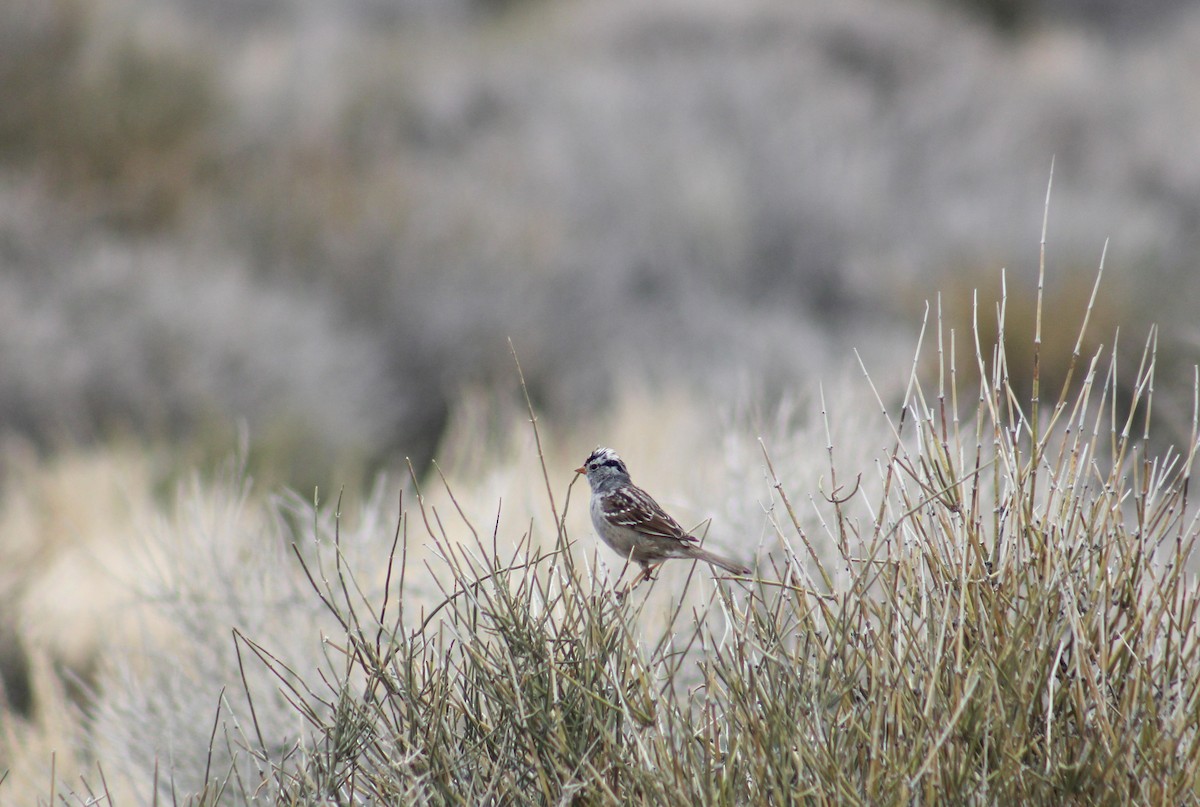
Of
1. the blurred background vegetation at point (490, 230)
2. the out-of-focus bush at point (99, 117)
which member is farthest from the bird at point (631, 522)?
the out-of-focus bush at point (99, 117)

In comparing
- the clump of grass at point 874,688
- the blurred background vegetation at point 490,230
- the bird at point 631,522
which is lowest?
the clump of grass at point 874,688

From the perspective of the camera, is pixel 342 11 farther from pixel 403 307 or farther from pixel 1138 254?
pixel 1138 254

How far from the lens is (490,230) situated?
36.3 feet

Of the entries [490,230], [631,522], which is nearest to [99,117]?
[490,230]

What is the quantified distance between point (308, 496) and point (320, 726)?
451 centimetres

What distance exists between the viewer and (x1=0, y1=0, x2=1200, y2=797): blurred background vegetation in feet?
26.1

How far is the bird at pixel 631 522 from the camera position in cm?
213

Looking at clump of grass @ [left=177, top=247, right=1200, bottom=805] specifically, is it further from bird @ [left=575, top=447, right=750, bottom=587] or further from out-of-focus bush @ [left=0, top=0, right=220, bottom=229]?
out-of-focus bush @ [left=0, top=0, right=220, bottom=229]

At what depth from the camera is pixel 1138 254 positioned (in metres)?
10.1

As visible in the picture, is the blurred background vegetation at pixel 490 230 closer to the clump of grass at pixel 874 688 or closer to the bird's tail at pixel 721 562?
the clump of grass at pixel 874 688

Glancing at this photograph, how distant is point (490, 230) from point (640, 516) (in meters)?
9.16

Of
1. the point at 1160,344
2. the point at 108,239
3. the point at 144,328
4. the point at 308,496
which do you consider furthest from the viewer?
the point at 108,239

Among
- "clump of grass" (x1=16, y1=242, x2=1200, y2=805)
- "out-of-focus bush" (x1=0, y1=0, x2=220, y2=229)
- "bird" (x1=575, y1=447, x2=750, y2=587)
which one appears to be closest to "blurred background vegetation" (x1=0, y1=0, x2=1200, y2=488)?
"out-of-focus bush" (x1=0, y1=0, x2=220, y2=229)

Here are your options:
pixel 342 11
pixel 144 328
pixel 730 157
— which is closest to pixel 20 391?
pixel 144 328
